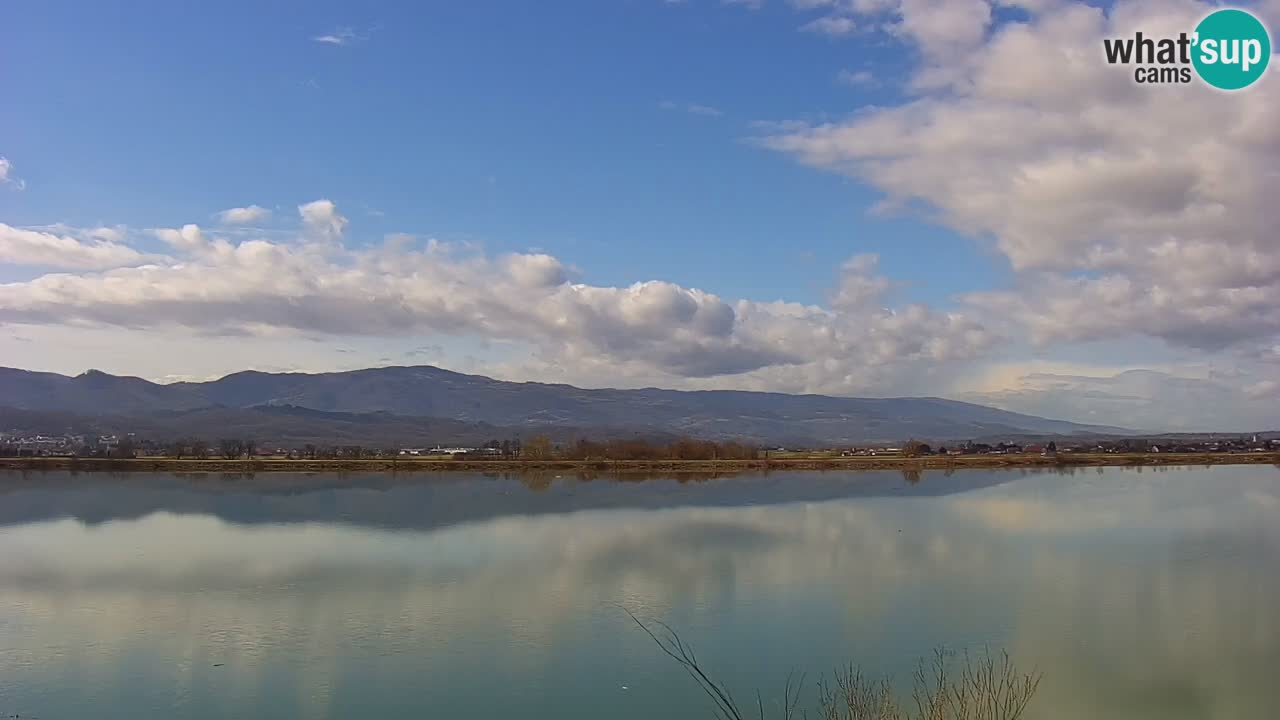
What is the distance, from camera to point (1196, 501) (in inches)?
1156

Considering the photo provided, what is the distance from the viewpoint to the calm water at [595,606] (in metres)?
8.89

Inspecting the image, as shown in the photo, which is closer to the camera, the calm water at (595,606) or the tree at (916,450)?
the calm water at (595,606)

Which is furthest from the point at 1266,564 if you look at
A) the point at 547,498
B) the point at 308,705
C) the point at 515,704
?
the point at 547,498

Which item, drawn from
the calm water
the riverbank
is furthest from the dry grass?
the riverbank

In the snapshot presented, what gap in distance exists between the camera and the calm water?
889 centimetres

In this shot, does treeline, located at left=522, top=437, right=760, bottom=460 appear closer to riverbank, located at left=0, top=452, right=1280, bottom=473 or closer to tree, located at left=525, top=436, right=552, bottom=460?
tree, located at left=525, top=436, right=552, bottom=460

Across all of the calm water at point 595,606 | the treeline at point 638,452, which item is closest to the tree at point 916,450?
the treeline at point 638,452

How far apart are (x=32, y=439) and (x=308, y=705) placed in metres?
109

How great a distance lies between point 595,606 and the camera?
12703 mm

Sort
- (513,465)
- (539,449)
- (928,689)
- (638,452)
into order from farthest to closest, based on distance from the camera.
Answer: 1. (539,449)
2. (638,452)
3. (513,465)
4. (928,689)

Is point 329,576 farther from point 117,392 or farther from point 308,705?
point 117,392

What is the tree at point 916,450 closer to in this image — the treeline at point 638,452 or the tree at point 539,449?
the treeline at point 638,452

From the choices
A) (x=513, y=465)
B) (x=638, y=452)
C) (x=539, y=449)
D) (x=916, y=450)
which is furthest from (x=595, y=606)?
(x=916, y=450)

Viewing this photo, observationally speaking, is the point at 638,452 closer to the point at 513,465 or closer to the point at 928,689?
the point at 513,465
